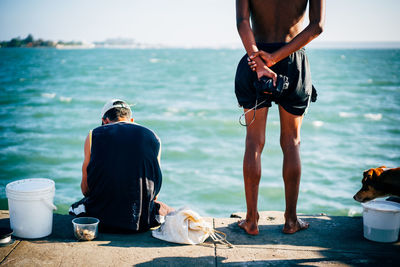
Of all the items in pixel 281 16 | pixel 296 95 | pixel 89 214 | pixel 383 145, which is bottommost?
pixel 383 145

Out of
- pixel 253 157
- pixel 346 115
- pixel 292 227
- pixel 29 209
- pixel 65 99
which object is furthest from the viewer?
pixel 65 99

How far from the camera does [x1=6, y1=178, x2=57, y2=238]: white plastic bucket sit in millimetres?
2777

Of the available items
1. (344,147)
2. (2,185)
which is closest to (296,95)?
(2,185)

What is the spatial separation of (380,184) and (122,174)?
1980 mm

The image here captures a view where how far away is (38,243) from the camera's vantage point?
274cm

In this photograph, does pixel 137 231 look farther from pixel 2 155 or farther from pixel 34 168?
pixel 2 155

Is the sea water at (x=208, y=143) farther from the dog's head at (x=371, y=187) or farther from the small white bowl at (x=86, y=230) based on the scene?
the dog's head at (x=371, y=187)

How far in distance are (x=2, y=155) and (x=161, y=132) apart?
→ 485 cm

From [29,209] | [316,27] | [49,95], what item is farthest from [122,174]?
[49,95]

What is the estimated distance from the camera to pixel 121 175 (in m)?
2.82

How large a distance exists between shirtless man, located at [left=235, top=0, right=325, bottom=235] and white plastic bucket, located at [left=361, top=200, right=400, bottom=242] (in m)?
0.61

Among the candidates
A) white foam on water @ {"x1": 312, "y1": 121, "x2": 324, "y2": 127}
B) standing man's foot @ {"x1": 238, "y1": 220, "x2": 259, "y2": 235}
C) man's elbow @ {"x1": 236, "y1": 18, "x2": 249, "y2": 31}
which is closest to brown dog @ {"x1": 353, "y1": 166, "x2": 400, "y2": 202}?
standing man's foot @ {"x1": 238, "y1": 220, "x2": 259, "y2": 235}

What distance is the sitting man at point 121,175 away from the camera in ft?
9.30

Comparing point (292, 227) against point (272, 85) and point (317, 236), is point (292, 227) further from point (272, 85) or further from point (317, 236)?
point (272, 85)
